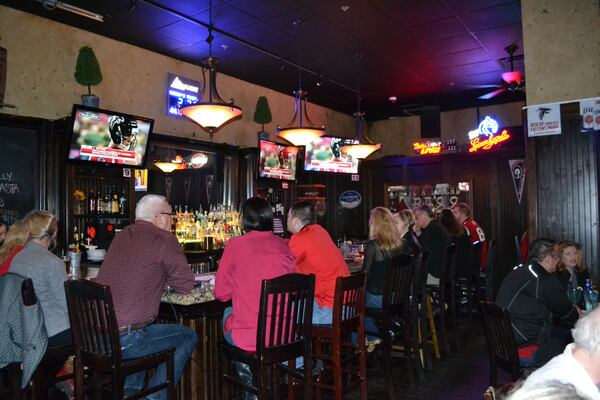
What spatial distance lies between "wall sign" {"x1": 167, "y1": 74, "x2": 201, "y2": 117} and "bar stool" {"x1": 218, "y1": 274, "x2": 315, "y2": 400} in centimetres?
442

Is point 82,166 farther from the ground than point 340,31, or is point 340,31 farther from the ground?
point 340,31

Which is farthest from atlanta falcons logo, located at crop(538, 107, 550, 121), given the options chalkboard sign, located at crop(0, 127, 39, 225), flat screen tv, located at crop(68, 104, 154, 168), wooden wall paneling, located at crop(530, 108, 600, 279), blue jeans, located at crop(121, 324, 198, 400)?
chalkboard sign, located at crop(0, 127, 39, 225)

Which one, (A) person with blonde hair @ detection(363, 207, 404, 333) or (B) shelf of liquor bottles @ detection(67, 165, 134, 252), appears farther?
(B) shelf of liquor bottles @ detection(67, 165, 134, 252)

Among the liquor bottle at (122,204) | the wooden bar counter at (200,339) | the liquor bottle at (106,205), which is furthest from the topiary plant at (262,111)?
the wooden bar counter at (200,339)

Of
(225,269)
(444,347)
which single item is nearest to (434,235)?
(444,347)

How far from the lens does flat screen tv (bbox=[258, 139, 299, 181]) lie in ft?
24.3

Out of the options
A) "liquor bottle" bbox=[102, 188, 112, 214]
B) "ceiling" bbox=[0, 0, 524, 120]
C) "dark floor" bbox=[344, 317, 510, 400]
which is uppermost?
"ceiling" bbox=[0, 0, 524, 120]

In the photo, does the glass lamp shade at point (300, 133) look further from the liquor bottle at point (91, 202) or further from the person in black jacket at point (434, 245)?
the liquor bottle at point (91, 202)

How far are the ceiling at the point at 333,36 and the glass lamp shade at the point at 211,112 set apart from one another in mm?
1255

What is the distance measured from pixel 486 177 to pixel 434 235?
3770mm

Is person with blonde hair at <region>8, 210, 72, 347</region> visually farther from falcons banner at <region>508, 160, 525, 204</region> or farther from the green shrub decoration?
falcons banner at <region>508, 160, 525, 204</region>

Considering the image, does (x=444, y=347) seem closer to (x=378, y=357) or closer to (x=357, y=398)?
(x=378, y=357)

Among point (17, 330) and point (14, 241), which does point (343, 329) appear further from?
point (14, 241)

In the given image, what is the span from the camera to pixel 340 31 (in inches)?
232
